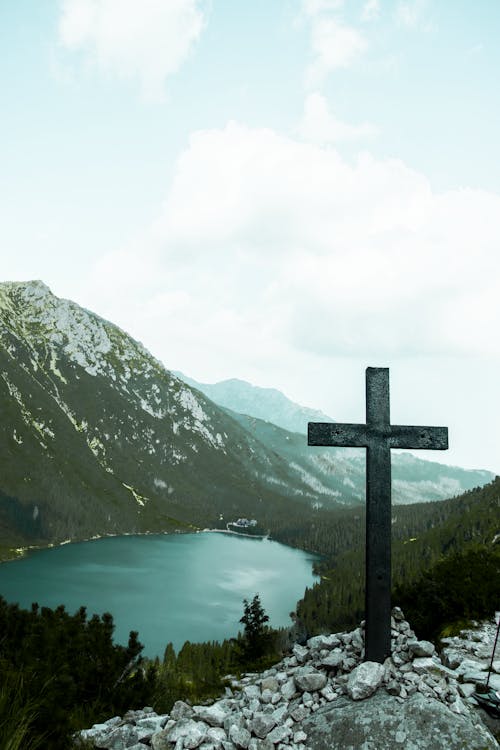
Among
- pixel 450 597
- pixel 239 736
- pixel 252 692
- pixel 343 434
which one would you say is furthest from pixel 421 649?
pixel 450 597

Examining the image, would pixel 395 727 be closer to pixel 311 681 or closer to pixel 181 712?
pixel 311 681

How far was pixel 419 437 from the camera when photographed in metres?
11.4

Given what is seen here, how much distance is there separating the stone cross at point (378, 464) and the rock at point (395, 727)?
5.75ft

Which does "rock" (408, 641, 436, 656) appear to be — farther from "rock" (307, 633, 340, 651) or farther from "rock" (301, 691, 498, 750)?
"rock" (307, 633, 340, 651)

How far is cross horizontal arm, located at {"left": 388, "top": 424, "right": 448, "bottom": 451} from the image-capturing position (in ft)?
37.4

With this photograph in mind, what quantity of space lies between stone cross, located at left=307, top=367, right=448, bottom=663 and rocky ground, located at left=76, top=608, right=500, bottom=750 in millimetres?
881

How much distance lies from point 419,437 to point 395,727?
593cm

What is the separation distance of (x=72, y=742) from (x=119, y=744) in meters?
0.91

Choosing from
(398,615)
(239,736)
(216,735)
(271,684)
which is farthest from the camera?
(398,615)

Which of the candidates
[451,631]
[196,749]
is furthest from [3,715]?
[451,631]

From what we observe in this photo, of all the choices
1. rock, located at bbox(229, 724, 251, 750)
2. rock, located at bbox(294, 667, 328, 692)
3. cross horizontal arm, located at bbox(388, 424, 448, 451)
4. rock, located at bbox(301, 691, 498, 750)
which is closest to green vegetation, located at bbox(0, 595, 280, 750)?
rock, located at bbox(229, 724, 251, 750)

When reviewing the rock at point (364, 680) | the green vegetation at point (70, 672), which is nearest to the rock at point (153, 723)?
the green vegetation at point (70, 672)

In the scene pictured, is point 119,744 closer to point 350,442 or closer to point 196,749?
point 196,749

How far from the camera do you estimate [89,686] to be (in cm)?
1454
